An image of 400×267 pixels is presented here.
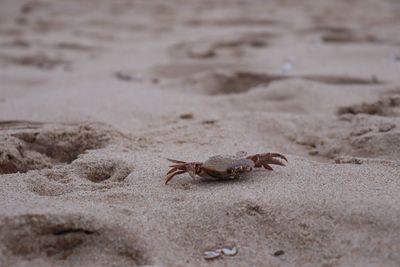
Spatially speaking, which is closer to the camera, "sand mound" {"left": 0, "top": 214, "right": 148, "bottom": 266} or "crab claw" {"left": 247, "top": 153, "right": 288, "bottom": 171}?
"sand mound" {"left": 0, "top": 214, "right": 148, "bottom": 266}

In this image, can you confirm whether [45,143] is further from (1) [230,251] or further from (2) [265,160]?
(1) [230,251]

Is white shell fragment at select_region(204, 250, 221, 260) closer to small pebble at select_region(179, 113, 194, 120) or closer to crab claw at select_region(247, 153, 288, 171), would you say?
crab claw at select_region(247, 153, 288, 171)

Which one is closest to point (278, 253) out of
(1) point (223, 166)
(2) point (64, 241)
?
(1) point (223, 166)

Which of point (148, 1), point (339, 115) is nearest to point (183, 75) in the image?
point (339, 115)

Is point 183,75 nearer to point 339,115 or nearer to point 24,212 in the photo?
point 339,115

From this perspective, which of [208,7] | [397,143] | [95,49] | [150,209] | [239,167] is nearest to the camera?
[150,209]

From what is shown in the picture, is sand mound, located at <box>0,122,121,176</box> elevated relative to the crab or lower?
lower

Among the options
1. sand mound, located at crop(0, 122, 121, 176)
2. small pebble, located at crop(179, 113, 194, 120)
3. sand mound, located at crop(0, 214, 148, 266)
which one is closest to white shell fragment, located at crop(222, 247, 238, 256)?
sand mound, located at crop(0, 214, 148, 266)
